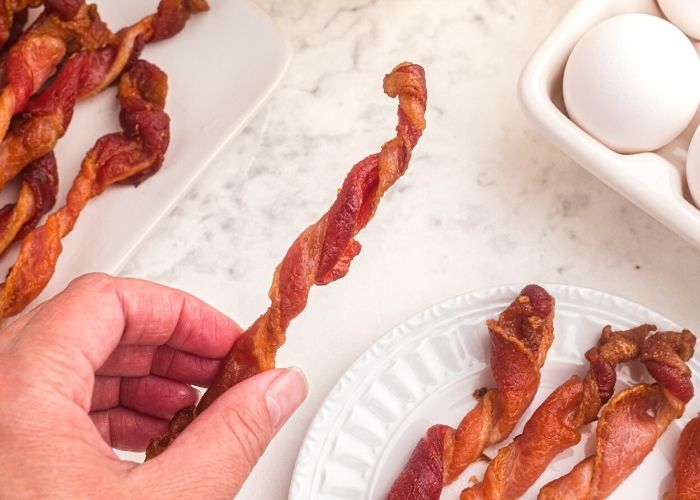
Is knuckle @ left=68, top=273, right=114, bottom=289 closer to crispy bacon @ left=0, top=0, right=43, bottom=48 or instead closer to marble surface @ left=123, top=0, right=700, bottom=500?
marble surface @ left=123, top=0, right=700, bottom=500

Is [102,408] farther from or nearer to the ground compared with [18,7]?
nearer to the ground

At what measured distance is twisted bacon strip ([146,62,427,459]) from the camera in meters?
0.77

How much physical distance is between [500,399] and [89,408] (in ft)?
1.42

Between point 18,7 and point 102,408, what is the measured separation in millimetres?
534

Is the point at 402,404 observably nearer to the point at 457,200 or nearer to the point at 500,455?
the point at 500,455

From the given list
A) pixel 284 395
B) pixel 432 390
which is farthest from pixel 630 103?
pixel 284 395

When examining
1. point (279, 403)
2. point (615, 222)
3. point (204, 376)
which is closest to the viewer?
point (279, 403)

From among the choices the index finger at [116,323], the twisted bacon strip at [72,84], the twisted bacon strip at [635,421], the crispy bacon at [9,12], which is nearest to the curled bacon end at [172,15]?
the twisted bacon strip at [72,84]

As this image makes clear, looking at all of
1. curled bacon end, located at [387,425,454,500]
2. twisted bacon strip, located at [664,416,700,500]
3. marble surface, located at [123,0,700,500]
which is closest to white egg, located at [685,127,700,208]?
marble surface, located at [123,0,700,500]

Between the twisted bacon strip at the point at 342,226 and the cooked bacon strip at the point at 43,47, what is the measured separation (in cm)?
46

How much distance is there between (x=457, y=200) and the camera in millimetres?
1092

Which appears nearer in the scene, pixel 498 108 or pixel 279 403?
→ pixel 279 403

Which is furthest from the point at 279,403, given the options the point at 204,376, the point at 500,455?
the point at 500,455

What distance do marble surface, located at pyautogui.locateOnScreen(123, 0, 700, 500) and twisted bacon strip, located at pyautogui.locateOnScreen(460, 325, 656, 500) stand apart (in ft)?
0.40
